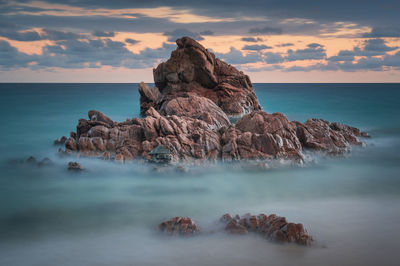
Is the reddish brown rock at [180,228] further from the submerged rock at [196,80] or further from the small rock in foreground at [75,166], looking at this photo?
the submerged rock at [196,80]

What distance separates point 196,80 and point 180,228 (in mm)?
22342

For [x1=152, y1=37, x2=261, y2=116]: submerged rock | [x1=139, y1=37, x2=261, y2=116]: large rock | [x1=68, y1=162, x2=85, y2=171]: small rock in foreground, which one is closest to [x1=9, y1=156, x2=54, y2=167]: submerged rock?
[x1=68, y1=162, x2=85, y2=171]: small rock in foreground

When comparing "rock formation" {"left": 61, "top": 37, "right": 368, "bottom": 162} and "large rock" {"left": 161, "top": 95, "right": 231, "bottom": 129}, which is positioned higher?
"large rock" {"left": 161, "top": 95, "right": 231, "bottom": 129}

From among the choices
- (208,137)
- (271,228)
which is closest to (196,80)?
(208,137)

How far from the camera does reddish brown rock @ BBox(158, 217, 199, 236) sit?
31.5 feet

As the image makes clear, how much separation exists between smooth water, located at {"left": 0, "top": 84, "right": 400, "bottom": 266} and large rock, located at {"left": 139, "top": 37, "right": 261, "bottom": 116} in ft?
40.3

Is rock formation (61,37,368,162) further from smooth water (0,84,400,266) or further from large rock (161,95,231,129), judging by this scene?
smooth water (0,84,400,266)

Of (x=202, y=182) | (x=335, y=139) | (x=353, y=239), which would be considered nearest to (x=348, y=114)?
(x=335, y=139)

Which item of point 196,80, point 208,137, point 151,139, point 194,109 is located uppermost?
point 196,80

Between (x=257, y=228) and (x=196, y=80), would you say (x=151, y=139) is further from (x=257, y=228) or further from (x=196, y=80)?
(x=196, y=80)

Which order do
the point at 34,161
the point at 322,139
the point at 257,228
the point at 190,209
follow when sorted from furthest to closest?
the point at 322,139, the point at 34,161, the point at 190,209, the point at 257,228

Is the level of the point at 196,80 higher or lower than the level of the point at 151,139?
higher

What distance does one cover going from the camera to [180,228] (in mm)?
9688

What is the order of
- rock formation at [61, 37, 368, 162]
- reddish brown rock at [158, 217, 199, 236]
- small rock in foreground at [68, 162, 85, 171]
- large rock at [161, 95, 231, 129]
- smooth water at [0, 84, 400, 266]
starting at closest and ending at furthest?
smooth water at [0, 84, 400, 266] → reddish brown rock at [158, 217, 199, 236] → small rock in foreground at [68, 162, 85, 171] → rock formation at [61, 37, 368, 162] → large rock at [161, 95, 231, 129]
